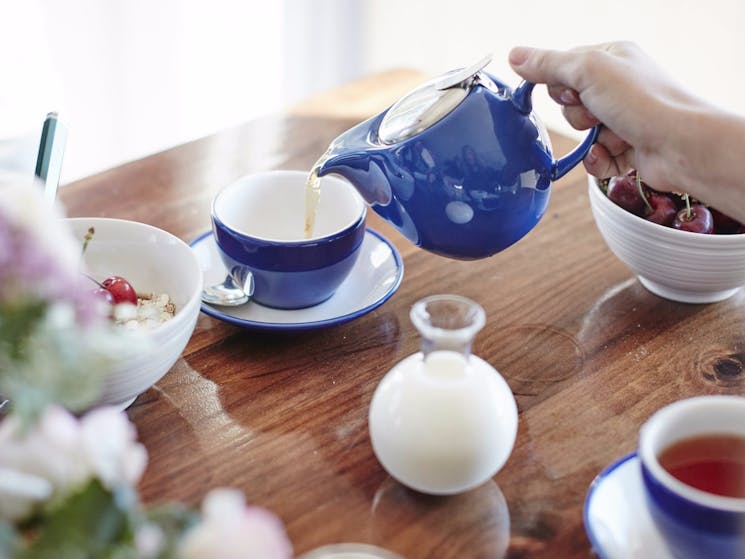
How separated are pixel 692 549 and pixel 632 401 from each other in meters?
0.23

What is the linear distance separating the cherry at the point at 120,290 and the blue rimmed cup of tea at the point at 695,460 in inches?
17.8

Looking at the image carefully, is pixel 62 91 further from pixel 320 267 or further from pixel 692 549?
pixel 692 549

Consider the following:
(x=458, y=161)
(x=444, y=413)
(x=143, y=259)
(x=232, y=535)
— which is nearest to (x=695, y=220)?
(x=458, y=161)

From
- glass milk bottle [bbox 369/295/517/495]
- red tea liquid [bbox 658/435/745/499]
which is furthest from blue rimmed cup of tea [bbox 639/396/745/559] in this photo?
glass milk bottle [bbox 369/295/517/495]

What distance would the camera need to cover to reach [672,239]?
0.91 meters

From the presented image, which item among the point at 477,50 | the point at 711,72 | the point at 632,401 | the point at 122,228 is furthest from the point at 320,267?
the point at 477,50

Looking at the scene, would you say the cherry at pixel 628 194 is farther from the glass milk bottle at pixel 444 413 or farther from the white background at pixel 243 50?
the white background at pixel 243 50

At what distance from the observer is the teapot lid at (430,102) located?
0.81m

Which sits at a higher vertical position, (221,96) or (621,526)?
(621,526)

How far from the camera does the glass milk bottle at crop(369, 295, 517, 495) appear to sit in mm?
676

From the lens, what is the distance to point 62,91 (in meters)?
2.04

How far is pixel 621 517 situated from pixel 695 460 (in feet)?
0.22

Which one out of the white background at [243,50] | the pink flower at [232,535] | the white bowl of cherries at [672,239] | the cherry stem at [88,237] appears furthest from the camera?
the white background at [243,50]

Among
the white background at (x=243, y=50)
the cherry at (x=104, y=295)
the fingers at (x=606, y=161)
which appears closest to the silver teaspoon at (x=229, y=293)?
the cherry at (x=104, y=295)
